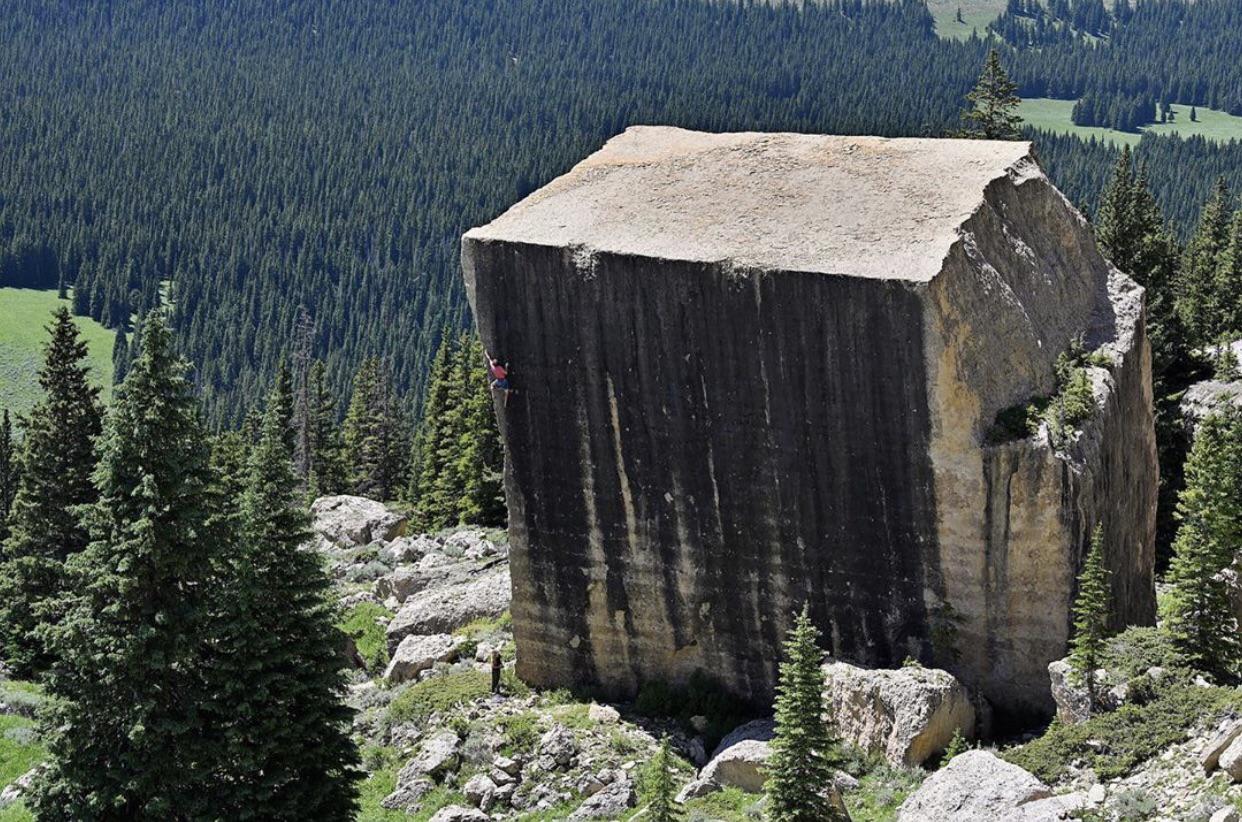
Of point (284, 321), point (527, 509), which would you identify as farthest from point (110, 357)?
point (527, 509)

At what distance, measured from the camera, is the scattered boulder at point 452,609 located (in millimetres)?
39250

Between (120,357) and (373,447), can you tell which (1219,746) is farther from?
(120,357)

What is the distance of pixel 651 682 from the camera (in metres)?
34.3

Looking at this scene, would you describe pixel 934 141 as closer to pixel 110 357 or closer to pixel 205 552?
pixel 205 552

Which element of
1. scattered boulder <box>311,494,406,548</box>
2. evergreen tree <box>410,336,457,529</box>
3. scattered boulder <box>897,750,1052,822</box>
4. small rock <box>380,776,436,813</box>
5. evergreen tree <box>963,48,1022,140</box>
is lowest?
evergreen tree <box>410,336,457,529</box>

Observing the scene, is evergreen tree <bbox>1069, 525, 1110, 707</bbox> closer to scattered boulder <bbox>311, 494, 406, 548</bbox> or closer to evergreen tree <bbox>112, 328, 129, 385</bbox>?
scattered boulder <bbox>311, 494, 406, 548</bbox>

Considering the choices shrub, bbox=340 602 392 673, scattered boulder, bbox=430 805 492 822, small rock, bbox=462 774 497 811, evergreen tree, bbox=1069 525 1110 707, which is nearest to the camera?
evergreen tree, bbox=1069 525 1110 707

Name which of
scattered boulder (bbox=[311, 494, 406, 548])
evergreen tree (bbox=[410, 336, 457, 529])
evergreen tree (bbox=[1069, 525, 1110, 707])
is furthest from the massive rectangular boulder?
evergreen tree (bbox=[410, 336, 457, 529])

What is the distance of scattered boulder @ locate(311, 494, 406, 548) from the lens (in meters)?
54.9

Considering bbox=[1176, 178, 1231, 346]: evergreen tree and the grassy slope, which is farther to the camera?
the grassy slope

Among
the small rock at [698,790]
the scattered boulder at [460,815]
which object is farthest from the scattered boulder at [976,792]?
the scattered boulder at [460,815]

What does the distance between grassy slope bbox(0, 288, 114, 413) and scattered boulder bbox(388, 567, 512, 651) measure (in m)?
125

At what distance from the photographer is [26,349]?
582ft

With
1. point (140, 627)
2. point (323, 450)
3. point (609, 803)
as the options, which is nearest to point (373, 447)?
point (323, 450)
